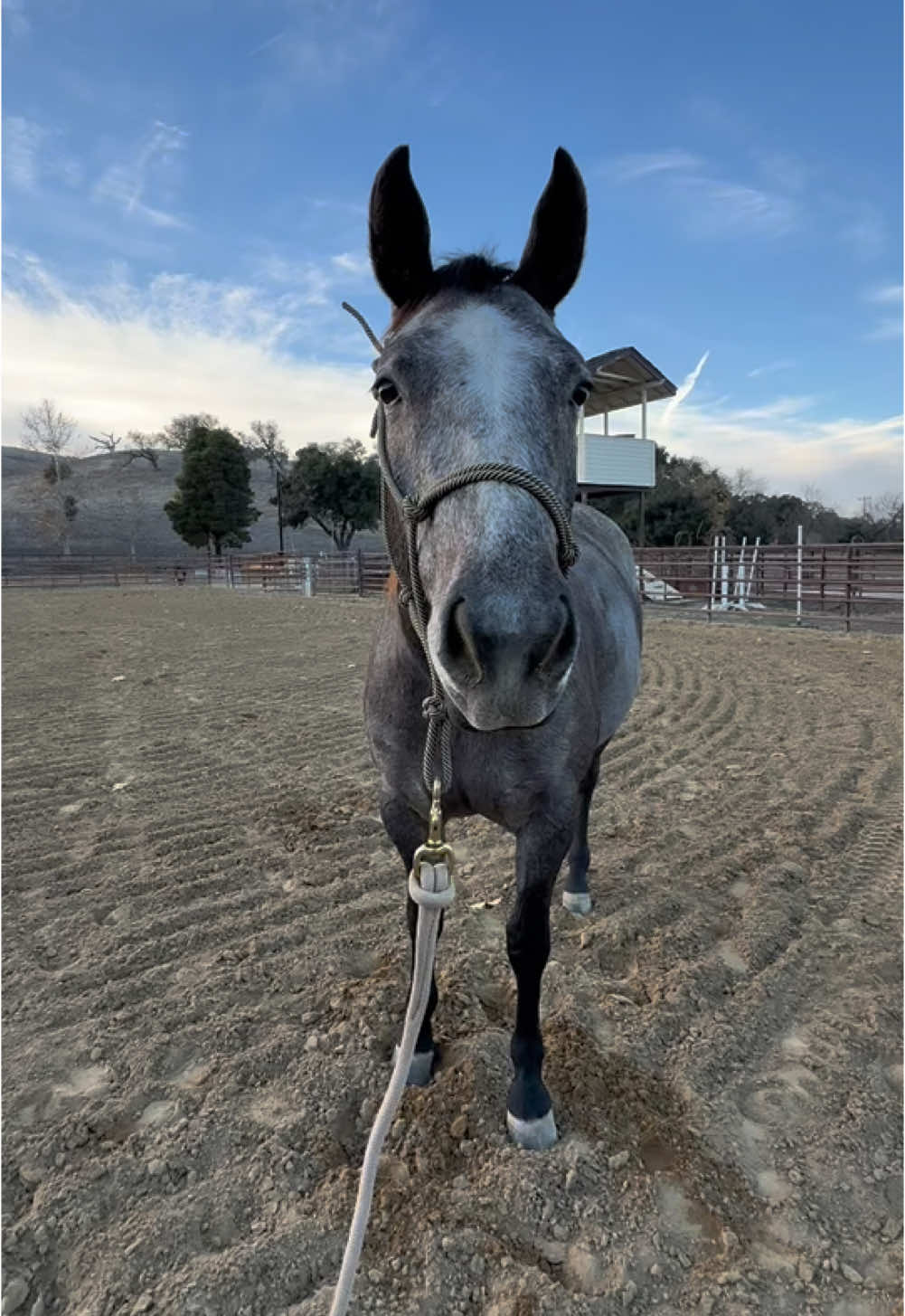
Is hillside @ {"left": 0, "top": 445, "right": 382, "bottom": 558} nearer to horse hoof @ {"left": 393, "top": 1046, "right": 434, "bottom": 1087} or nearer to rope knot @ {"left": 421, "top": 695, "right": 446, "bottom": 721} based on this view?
horse hoof @ {"left": 393, "top": 1046, "right": 434, "bottom": 1087}

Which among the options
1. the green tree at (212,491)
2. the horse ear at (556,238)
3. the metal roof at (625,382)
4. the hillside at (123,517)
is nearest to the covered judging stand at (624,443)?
the metal roof at (625,382)

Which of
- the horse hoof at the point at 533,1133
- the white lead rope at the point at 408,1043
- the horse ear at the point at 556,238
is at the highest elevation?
the horse ear at the point at 556,238

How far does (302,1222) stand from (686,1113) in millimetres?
1161

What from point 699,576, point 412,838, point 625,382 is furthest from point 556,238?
point 699,576

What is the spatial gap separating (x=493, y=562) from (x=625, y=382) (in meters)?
19.9

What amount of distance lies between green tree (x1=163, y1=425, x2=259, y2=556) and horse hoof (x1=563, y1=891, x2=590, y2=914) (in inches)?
1755

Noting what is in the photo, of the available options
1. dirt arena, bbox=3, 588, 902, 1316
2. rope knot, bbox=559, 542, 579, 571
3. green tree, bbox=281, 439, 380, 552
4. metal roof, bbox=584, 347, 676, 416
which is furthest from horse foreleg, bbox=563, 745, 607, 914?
green tree, bbox=281, 439, 380, 552

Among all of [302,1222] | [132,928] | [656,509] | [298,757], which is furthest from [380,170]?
[656,509]

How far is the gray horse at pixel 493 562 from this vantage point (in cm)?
131

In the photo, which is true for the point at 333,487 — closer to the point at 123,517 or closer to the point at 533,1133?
the point at 123,517

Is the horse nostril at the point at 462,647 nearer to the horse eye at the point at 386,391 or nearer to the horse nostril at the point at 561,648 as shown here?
the horse nostril at the point at 561,648

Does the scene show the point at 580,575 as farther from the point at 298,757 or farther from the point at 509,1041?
the point at 298,757

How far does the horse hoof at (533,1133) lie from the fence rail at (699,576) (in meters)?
13.3

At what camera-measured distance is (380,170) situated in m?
1.70
